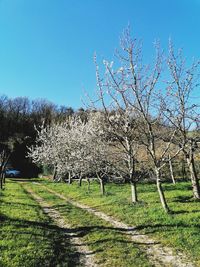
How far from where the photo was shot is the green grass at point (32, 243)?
779cm

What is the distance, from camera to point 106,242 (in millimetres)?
9555

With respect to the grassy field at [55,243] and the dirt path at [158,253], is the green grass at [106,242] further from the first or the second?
the dirt path at [158,253]

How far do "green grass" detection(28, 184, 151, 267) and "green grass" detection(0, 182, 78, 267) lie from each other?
79 cm

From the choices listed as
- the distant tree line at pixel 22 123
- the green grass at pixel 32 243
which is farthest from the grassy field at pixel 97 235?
the distant tree line at pixel 22 123

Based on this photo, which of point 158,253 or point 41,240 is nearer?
point 158,253

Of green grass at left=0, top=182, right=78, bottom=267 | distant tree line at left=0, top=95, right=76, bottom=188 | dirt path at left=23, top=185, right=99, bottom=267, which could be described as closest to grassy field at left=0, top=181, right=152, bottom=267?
green grass at left=0, top=182, right=78, bottom=267

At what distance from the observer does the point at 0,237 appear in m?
9.71

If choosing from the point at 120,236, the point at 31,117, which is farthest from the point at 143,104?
the point at 31,117

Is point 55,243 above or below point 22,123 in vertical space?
below

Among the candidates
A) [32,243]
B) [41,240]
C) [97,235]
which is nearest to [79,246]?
[97,235]

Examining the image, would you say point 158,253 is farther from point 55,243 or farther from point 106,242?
point 55,243

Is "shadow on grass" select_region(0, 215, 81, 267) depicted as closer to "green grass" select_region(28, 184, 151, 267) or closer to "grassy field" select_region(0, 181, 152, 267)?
"grassy field" select_region(0, 181, 152, 267)

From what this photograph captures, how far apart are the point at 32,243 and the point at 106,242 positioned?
94.7 inches

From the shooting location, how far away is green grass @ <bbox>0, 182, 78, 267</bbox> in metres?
7.79
